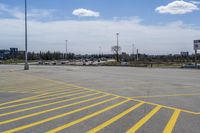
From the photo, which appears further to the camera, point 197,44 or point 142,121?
point 197,44

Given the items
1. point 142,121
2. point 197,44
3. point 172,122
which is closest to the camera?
point 172,122

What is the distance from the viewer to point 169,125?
812cm

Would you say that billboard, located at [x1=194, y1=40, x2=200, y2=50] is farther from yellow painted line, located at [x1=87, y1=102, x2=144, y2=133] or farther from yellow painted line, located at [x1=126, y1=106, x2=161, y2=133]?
yellow painted line, located at [x1=126, y1=106, x2=161, y2=133]

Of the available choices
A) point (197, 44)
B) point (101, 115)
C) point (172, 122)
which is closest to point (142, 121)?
point (172, 122)

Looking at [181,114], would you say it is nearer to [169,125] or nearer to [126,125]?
[169,125]

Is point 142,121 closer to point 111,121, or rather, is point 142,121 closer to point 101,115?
point 111,121

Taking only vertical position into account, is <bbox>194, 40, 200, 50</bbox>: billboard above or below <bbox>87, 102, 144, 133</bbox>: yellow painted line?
above

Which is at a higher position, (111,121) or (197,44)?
(197,44)

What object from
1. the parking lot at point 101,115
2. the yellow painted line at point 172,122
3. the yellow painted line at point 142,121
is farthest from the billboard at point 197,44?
the yellow painted line at point 172,122

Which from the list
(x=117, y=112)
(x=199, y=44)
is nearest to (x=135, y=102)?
(x=117, y=112)

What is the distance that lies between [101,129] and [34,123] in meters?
1.83

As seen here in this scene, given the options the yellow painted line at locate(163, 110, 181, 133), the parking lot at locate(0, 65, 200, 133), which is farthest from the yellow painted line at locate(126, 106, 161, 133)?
the yellow painted line at locate(163, 110, 181, 133)

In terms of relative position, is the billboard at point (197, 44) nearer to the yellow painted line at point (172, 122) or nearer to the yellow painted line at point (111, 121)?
the yellow painted line at point (111, 121)

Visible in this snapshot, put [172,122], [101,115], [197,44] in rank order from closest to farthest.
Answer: [172,122] < [101,115] < [197,44]
